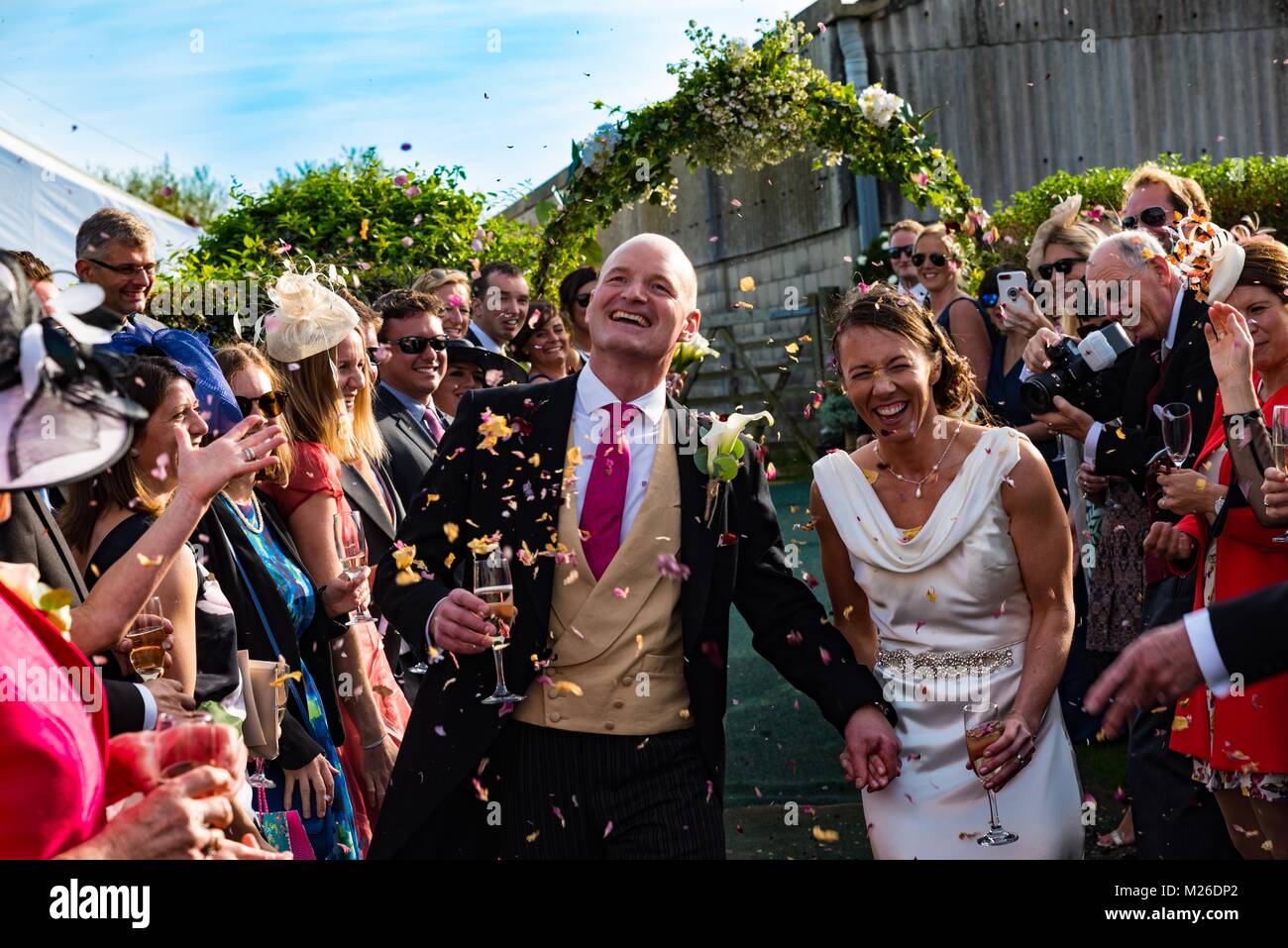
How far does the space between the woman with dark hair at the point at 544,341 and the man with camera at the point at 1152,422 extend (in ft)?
9.15

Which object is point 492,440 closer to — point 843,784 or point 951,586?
point 951,586

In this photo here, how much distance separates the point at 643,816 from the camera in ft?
10.9

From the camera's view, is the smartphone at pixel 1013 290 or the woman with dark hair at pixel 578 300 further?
the woman with dark hair at pixel 578 300

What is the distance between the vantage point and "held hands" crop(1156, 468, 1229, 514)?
4.12 meters

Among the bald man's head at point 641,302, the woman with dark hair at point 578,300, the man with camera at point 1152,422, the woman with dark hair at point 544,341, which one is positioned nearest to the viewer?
the bald man's head at point 641,302

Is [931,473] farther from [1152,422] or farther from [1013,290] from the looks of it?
[1013,290]

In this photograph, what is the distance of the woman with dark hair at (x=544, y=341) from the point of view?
7.43 m

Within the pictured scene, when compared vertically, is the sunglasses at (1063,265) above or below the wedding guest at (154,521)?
above

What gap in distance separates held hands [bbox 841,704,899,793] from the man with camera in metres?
1.10

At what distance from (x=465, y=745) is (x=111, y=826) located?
136cm

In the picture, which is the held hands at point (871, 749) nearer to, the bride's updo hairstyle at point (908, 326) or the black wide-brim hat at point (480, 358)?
the bride's updo hairstyle at point (908, 326)

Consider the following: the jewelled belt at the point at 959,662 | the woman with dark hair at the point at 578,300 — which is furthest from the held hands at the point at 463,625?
the woman with dark hair at the point at 578,300

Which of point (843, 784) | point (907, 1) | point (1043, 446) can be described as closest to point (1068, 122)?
point (907, 1)

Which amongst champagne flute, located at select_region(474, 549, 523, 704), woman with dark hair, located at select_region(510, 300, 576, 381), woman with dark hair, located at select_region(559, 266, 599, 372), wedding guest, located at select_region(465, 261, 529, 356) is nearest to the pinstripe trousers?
champagne flute, located at select_region(474, 549, 523, 704)
